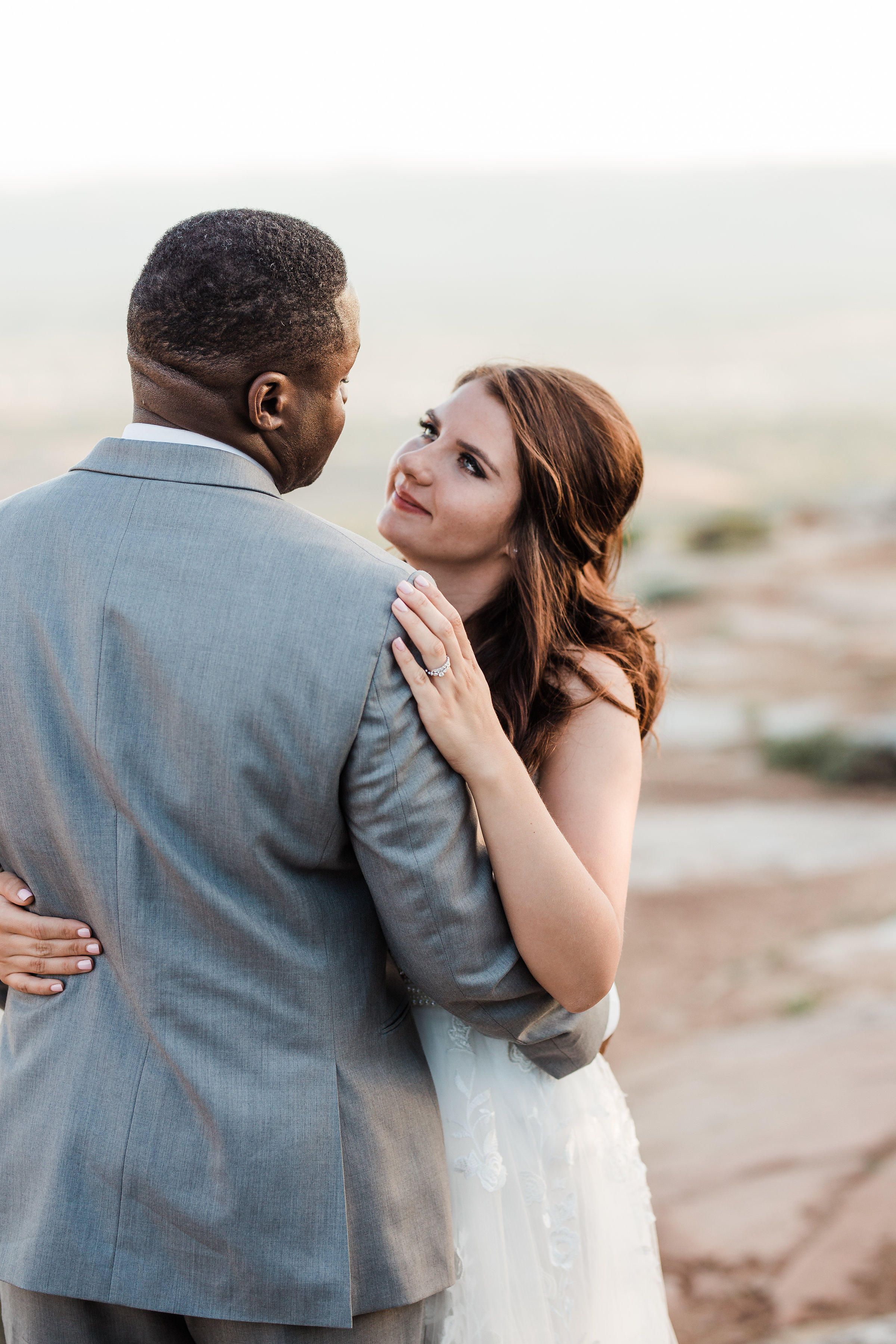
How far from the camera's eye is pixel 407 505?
236cm

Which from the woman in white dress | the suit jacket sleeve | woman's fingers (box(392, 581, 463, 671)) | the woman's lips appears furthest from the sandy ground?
woman's fingers (box(392, 581, 463, 671))

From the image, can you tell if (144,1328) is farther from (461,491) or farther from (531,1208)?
(461,491)

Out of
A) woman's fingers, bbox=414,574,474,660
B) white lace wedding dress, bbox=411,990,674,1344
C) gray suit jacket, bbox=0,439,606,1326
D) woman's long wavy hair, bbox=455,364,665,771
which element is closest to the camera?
gray suit jacket, bbox=0,439,606,1326

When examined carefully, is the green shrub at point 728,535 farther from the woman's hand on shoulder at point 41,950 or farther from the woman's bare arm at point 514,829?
the woman's hand on shoulder at point 41,950

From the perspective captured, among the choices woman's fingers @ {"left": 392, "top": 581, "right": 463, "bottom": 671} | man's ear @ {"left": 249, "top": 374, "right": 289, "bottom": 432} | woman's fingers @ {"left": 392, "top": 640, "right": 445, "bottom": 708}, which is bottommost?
woman's fingers @ {"left": 392, "top": 640, "right": 445, "bottom": 708}

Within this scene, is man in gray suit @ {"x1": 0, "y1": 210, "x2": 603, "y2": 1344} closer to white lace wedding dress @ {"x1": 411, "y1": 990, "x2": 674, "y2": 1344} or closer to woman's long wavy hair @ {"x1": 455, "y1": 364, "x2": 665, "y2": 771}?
white lace wedding dress @ {"x1": 411, "y1": 990, "x2": 674, "y2": 1344}

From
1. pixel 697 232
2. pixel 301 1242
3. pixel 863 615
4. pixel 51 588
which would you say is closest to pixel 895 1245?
pixel 301 1242

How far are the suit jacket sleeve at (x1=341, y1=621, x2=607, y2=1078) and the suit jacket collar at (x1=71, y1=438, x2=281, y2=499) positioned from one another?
0.26 metres

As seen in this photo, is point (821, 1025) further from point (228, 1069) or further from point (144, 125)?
point (144, 125)

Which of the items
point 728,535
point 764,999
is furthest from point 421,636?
point 728,535

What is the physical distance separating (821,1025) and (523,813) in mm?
4049

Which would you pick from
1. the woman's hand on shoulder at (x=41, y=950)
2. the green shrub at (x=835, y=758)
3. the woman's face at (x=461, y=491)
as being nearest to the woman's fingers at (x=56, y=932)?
the woman's hand on shoulder at (x=41, y=950)

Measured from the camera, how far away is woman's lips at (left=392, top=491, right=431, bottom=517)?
234cm

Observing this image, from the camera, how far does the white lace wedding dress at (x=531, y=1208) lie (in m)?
1.88
